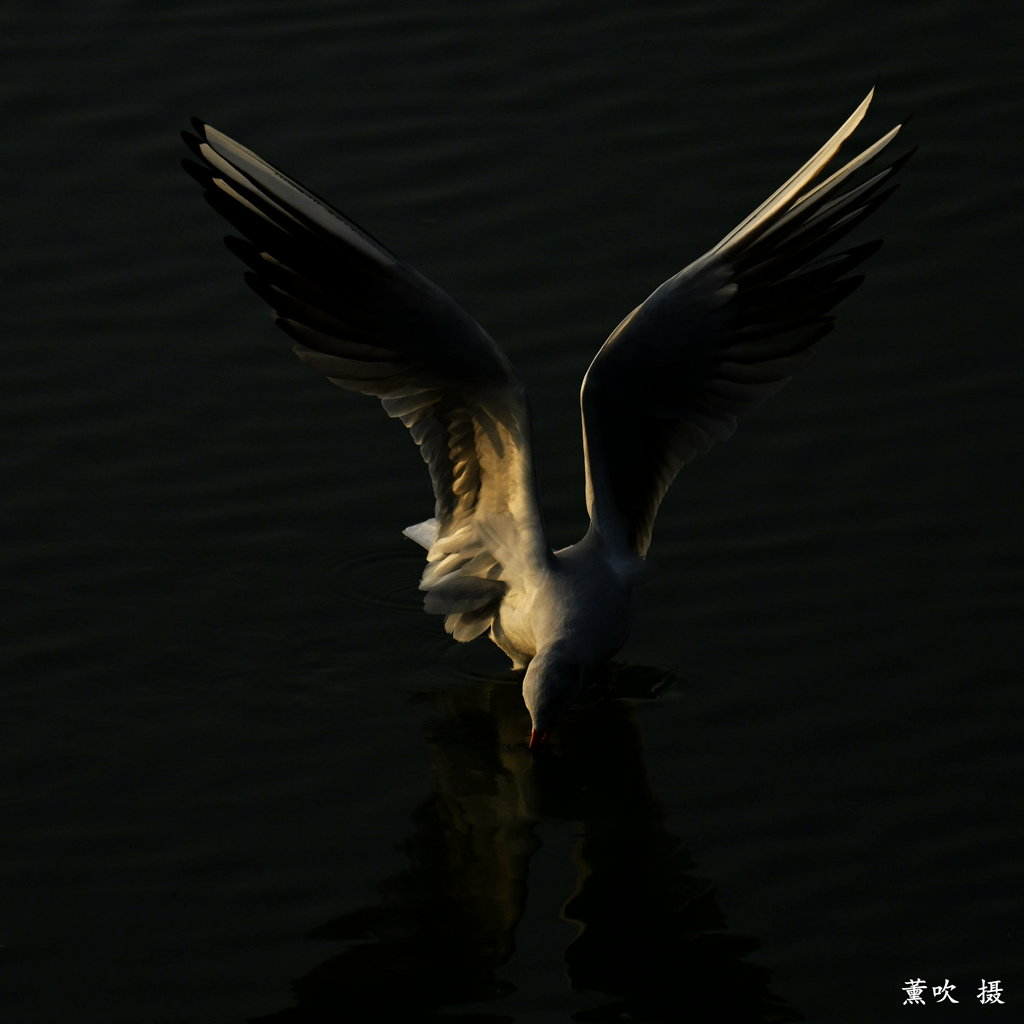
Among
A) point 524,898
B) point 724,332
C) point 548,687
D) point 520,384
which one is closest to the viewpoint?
point 524,898

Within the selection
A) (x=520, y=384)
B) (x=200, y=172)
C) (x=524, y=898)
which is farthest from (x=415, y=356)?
(x=524, y=898)

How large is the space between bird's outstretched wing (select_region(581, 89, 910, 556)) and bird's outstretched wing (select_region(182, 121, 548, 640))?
384mm

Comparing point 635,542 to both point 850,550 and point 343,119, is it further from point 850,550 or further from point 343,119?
point 343,119

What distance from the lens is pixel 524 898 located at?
682 centimetres

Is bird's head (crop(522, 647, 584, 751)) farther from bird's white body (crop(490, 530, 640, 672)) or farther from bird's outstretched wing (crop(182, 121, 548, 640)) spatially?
bird's outstretched wing (crop(182, 121, 548, 640))

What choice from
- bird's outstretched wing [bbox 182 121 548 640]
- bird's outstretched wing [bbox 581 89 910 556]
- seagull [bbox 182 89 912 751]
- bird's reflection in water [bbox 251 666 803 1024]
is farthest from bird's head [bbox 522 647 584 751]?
bird's outstretched wing [bbox 581 89 910 556]

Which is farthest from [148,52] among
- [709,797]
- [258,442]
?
[709,797]

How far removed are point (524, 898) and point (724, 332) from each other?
2.53 metres

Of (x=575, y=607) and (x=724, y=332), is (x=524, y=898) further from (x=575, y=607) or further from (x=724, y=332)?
(x=724, y=332)

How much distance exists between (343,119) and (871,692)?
16.1ft

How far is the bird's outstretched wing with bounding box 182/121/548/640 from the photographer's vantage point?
7426mm

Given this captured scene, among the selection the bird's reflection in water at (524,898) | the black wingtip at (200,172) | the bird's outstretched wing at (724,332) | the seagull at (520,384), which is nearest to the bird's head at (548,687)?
the seagull at (520,384)

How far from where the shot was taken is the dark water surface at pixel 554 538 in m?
6.62

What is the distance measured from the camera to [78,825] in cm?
715
